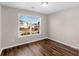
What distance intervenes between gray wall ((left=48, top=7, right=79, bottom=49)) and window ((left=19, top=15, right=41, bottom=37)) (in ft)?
3.31

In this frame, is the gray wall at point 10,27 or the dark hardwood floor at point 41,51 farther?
the gray wall at point 10,27

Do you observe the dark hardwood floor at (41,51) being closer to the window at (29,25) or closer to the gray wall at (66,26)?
the gray wall at (66,26)

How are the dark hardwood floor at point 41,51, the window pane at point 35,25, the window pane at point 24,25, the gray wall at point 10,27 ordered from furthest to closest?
the window pane at point 35,25
the window pane at point 24,25
the gray wall at point 10,27
the dark hardwood floor at point 41,51

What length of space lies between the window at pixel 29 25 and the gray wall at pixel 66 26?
101cm

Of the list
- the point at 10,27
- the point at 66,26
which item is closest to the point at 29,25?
the point at 10,27

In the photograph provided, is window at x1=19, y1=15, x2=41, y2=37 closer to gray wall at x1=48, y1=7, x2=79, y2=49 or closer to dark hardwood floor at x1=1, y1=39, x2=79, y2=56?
gray wall at x1=48, y1=7, x2=79, y2=49

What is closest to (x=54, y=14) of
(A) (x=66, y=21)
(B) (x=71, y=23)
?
(A) (x=66, y=21)

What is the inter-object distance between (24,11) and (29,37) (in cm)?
156

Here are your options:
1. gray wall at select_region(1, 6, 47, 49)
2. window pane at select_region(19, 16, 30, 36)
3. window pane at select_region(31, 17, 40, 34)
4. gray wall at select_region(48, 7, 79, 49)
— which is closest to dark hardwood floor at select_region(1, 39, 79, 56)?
gray wall at select_region(1, 6, 47, 49)

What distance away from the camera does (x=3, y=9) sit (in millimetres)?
3176

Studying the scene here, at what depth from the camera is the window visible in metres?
4.15

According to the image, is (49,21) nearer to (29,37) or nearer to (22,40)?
(29,37)

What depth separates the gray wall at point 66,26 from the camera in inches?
131

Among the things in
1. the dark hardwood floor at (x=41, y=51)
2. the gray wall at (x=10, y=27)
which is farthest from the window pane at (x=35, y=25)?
the dark hardwood floor at (x=41, y=51)
